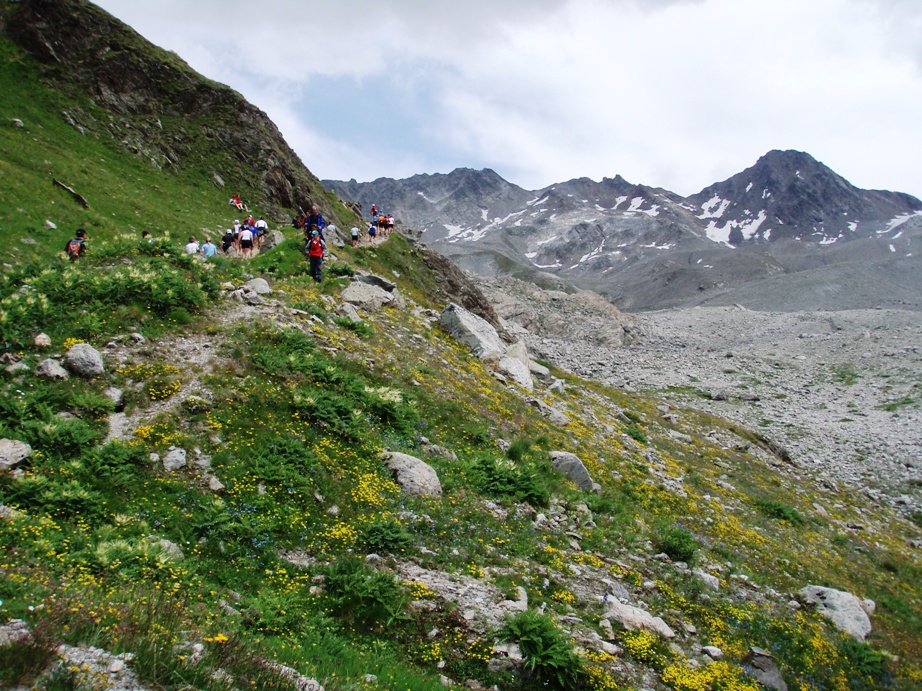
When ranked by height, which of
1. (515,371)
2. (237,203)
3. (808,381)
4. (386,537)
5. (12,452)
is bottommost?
(386,537)

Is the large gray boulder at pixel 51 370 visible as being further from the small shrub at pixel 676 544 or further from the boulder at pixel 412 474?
the small shrub at pixel 676 544

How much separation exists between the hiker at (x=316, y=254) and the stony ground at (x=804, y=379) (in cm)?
2869

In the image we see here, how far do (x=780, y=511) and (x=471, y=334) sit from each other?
14143 millimetres

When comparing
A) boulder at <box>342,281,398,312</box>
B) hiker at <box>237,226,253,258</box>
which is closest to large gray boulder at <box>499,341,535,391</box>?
boulder at <box>342,281,398,312</box>

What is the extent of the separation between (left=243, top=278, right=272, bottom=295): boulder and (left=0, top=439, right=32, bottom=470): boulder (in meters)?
9.08

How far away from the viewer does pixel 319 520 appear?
9031 mm

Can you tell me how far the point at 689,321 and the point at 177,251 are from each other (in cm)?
9277

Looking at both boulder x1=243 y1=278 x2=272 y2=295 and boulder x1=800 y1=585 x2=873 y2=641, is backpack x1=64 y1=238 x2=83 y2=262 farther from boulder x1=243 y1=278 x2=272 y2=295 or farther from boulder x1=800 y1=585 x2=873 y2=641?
boulder x1=800 y1=585 x2=873 y2=641

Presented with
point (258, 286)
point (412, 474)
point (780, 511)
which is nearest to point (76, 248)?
point (258, 286)

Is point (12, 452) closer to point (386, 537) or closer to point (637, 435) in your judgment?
point (386, 537)

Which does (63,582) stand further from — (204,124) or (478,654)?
(204,124)

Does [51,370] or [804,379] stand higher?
[804,379]

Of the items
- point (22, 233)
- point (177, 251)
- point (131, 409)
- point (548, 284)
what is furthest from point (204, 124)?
point (548, 284)

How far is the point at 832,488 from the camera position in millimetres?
25953
